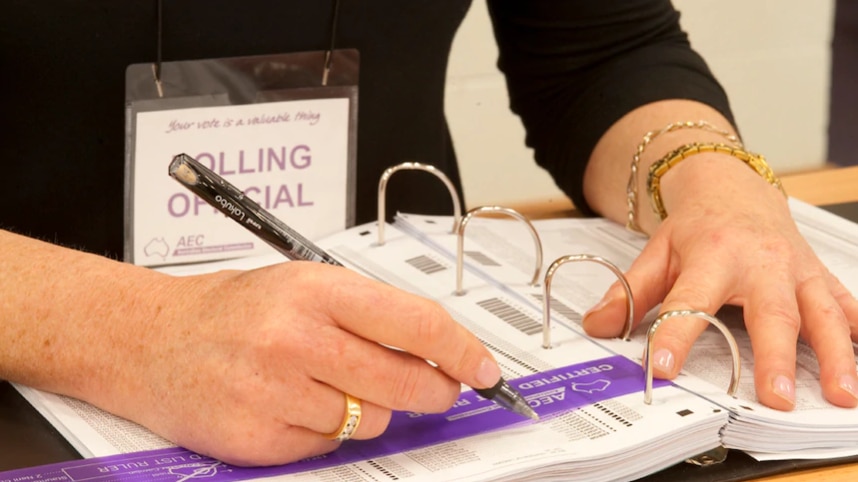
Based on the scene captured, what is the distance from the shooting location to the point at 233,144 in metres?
1.12

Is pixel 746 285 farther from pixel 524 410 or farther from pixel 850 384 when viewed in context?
pixel 524 410

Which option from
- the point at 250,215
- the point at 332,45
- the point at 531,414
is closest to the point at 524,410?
the point at 531,414

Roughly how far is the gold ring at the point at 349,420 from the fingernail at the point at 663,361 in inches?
8.9

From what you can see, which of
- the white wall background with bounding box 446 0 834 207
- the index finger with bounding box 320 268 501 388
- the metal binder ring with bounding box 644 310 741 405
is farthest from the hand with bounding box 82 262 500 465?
the white wall background with bounding box 446 0 834 207

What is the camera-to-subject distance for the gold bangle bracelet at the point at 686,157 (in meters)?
1.09

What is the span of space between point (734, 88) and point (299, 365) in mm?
2575

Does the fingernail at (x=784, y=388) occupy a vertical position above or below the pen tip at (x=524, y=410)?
above

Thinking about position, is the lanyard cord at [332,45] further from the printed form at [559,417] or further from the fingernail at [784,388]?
the fingernail at [784,388]

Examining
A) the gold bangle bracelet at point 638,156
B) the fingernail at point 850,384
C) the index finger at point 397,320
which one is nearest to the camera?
the index finger at point 397,320

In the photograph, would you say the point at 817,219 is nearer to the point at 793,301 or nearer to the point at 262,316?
the point at 793,301

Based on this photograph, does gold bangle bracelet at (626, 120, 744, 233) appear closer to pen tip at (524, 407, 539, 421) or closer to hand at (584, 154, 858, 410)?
hand at (584, 154, 858, 410)

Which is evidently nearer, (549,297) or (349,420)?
(349,420)

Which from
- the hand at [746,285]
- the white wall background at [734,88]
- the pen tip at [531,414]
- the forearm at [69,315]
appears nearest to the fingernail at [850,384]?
the hand at [746,285]

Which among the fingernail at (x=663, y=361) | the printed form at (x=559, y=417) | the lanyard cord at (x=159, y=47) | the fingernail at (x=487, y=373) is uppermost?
the lanyard cord at (x=159, y=47)
